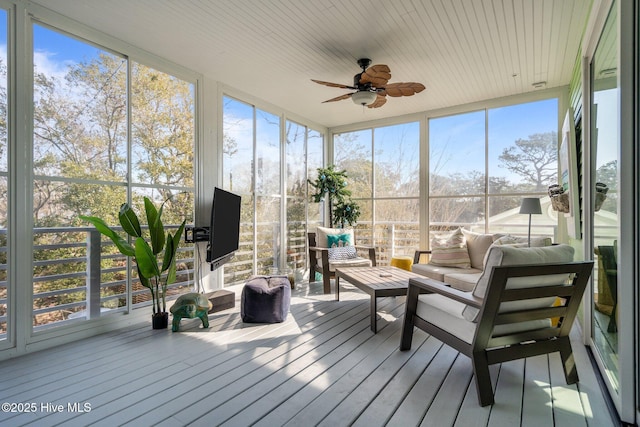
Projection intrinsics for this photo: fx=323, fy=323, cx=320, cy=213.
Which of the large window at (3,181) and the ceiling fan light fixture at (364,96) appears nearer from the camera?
the large window at (3,181)

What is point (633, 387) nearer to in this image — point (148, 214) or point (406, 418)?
point (406, 418)

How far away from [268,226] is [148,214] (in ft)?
6.91

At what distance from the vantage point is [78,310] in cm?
290

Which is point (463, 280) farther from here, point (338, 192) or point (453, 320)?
point (338, 192)

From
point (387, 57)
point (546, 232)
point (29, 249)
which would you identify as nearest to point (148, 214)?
point (29, 249)

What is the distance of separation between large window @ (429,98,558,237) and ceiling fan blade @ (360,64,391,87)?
253 centimetres

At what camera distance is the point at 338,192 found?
5.67 metres

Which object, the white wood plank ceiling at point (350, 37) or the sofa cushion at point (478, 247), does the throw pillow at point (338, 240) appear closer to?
the sofa cushion at point (478, 247)

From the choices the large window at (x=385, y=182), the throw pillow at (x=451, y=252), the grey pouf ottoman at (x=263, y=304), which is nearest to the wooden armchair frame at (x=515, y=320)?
the grey pouf ottoman at (x=263, y=304)

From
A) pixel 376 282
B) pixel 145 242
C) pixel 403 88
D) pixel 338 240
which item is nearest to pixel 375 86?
pixel 403 88

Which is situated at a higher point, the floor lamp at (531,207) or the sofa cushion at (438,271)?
the floor lamp at (531,207)

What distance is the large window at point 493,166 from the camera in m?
4.43

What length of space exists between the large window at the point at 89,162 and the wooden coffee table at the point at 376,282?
6.65 ft

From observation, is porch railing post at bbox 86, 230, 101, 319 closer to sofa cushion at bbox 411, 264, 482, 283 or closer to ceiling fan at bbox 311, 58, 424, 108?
ceiling fan at bbox 311, 58, 424, 108
